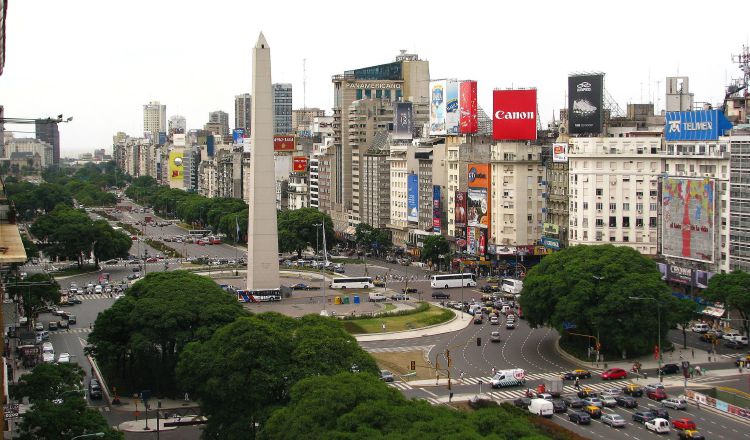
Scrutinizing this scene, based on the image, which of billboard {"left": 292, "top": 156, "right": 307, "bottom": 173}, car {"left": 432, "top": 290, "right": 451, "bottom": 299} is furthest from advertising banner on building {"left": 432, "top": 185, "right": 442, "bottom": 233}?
billboard {"left": 292, "top": 156, "right": 307, "bottom": 173}

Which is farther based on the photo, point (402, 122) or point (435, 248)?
point (402, 122)

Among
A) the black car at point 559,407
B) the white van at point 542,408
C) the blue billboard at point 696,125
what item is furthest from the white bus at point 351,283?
the white van at point 542,408

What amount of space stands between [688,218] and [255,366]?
42.7 metres

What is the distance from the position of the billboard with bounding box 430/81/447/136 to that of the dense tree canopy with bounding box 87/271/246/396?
193 ft

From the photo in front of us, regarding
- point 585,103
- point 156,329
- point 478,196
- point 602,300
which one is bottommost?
point 156,329

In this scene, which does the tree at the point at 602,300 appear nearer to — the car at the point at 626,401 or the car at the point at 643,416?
→ the car at the point at 626,401

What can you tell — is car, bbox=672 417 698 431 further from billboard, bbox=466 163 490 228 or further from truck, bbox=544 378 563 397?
billboard, bbox=466 163 490 228

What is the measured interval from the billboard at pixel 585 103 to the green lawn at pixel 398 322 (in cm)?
2294

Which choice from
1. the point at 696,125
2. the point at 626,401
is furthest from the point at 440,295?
the point at 626,401

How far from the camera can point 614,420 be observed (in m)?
46.9

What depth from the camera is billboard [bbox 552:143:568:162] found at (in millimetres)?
93312

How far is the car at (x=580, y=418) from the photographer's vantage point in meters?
47.2

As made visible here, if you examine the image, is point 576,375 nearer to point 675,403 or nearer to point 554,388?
point 554,388

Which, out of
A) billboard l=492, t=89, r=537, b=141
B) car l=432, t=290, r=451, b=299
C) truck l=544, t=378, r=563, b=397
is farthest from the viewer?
billboard l=492, t=89, r=537, b=141
